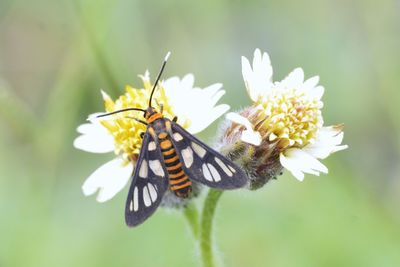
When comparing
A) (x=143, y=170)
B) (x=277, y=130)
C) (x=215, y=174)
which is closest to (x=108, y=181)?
(x=143, y=170)

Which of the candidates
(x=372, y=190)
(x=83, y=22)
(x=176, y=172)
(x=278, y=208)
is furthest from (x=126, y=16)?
(x=176, y=172)

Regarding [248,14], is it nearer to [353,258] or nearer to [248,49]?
[248,49]

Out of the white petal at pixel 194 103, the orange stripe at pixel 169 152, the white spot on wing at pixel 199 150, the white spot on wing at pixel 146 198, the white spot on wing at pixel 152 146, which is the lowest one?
the white spot on wing at pixel 146 198

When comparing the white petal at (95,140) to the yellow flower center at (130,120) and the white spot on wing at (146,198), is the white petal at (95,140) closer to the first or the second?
the yellow flower center at (130,120)

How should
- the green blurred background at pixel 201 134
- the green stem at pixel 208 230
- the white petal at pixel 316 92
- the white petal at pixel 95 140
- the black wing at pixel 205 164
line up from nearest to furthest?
the black wing at pixel 205 164
the green stem at pixel 208 230
the white petal at pixel 316 92
the white petal at pixel 95 140
the green blurred background at pixel 201 134

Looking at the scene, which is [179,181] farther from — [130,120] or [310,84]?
[310,84]

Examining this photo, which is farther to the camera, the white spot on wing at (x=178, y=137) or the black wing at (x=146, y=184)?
the white spot on wing at (x=178, y=137)

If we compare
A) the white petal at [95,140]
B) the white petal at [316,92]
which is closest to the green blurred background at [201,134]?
the white petal at [95,140]
